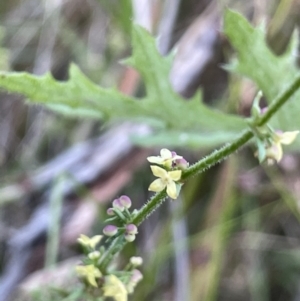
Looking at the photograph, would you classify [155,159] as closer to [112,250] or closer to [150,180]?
[112,250]

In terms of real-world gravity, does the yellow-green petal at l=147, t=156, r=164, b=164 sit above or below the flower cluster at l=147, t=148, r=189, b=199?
above

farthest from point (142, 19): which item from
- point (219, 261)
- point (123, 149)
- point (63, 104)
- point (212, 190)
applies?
point (219, 261)

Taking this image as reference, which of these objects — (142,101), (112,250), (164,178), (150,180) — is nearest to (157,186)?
(164,178)

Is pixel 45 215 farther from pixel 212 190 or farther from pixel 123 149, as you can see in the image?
pixel 212 190

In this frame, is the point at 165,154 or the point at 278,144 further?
the point at 278,144

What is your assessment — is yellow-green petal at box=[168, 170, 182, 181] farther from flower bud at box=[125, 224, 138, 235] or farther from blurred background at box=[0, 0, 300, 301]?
blurred background at box=[0, 0, 300, 301]

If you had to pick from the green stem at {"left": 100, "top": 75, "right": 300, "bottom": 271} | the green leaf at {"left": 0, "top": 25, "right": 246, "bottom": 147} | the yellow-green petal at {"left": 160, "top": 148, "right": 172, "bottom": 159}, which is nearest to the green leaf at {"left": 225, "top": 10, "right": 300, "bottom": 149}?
the green leaf at {"left": 0, "top": 25, "right": 246, "bottom": 147}
